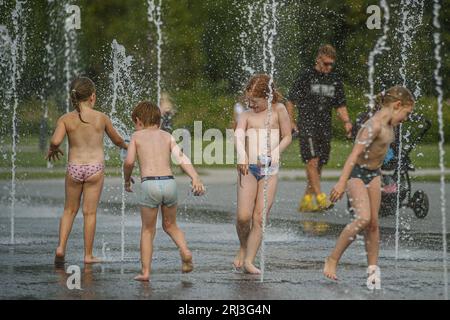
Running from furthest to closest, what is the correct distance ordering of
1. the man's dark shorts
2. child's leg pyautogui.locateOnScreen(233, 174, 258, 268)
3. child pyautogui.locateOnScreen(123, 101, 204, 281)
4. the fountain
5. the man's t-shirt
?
the fountain
the man's dark shorts
the man's t-shirt
child's leg pyautogui.locateOnScreen(233, 174, 258, 268)
child pyautogui.locateOnScreen(123, 101, 204, 281)

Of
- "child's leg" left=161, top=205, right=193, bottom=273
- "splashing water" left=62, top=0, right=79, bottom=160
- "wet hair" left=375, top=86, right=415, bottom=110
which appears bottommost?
"child's leg" left=161, top=205, right=193, bottom=273

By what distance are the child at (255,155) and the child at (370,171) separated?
0.71 m

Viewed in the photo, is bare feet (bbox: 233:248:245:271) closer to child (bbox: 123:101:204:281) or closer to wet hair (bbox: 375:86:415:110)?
child (bbox: 123:101:204:281)

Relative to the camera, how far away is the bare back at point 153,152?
336 inches

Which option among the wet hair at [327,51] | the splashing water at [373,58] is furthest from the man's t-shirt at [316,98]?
the splashing water at [373,58]

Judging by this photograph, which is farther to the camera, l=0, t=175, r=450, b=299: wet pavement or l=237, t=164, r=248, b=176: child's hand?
l=237, t=164, r=248, b=176: child's hand

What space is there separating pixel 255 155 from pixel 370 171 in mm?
943

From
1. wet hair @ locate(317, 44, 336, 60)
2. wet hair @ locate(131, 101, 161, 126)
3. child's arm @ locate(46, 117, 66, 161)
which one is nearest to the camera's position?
wet hair @ locate(131, 101, 161, 126)

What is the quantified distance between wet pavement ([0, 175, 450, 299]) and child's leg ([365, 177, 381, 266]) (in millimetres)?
202

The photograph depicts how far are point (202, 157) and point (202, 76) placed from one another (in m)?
9.60

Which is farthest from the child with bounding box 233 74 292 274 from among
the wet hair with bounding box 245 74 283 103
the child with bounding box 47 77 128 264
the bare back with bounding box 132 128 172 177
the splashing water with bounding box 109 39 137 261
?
the splashing water with bounding box 109 39 137 261

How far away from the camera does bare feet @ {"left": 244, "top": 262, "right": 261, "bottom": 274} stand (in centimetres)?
871

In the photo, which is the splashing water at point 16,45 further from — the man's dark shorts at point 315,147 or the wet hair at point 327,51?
the wet hair at point 327,51
